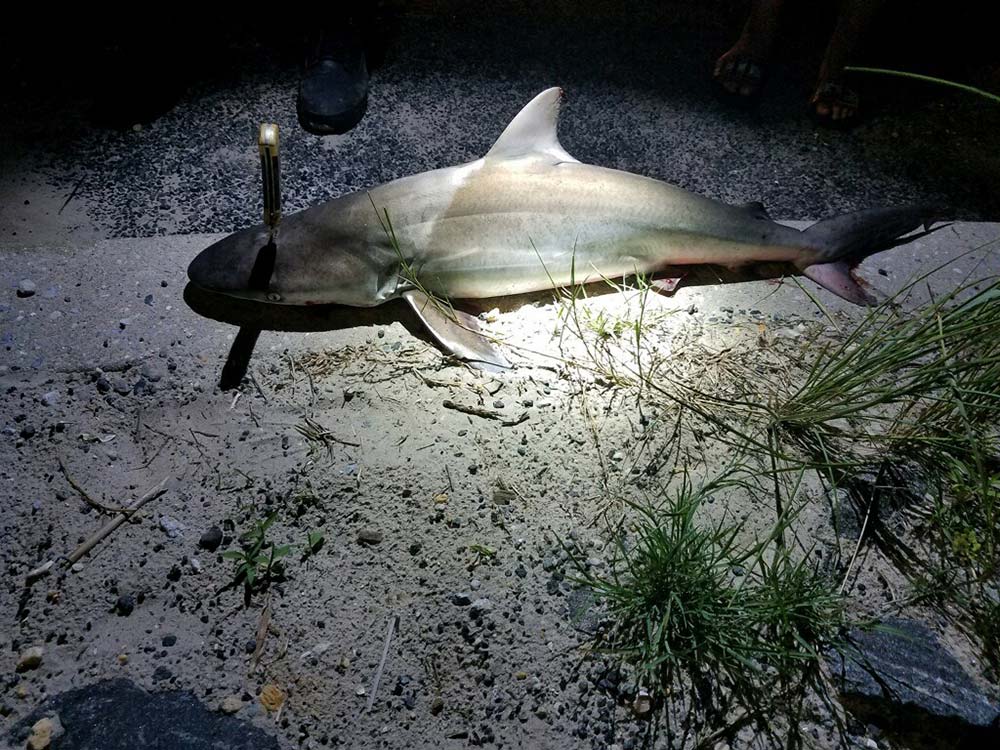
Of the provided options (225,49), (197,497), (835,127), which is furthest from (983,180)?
(225,49)

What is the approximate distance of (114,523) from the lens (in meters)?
2.20

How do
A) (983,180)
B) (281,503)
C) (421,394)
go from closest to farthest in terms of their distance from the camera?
(281,503) → (421,394) → (983,180)

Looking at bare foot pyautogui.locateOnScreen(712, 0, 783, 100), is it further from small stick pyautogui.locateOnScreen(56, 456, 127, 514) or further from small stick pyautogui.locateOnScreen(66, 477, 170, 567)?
small stick pyautogui.locateOnScreen(56, 456, 127, 514)

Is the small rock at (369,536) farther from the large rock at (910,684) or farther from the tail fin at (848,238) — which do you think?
the tail fin at (848,238)

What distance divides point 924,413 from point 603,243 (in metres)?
1.40

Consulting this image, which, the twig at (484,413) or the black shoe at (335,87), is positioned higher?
the black shoe at (335,87)

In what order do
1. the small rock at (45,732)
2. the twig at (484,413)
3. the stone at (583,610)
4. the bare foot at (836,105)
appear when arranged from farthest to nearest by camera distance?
the bare foot at (836,105) → the twig at (484,413) → the stone at (583,610) → the small rock at (45,732)

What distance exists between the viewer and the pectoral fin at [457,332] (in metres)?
2.68

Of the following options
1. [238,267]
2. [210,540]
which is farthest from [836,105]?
[210,540]

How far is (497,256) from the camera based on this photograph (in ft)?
9.50

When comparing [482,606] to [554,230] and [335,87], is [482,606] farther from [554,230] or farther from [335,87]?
[335,87]

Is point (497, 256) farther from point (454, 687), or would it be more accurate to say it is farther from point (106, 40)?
point (106, 40)

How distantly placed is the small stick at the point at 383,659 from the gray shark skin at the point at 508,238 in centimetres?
105

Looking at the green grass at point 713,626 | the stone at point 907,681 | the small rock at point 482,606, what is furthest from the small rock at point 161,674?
the stone at point 907,681
